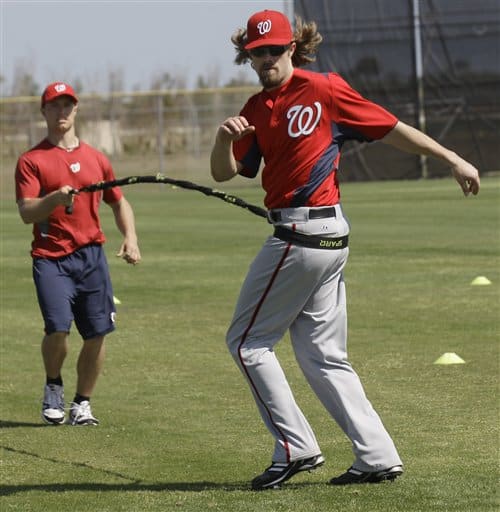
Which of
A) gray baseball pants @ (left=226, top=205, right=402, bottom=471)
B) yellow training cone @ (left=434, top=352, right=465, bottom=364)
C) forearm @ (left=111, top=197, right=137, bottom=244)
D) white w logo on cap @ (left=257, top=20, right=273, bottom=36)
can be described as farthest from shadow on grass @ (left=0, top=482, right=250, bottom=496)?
yellow training cone @ (left=434, top=352, right=465, bottom=364)

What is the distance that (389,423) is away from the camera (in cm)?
836

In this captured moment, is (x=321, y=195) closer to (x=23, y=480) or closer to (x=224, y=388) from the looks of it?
(x=23, y=480)

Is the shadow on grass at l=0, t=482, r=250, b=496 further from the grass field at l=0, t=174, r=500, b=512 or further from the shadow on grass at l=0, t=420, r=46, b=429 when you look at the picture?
the shadow on grass at l=0, t=420, r=46, b=429

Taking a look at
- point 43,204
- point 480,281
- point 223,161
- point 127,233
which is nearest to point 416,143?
point 223,161

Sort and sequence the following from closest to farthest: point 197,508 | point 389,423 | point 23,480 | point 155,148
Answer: point 197,508 < point 23,480 < point 389,423 < point 155,148

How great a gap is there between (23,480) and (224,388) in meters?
2.95

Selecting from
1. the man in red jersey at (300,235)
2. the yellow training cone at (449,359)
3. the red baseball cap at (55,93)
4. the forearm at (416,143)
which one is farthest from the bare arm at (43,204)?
the yellow training cone at (449,359)

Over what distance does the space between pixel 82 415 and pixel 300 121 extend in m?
3.21

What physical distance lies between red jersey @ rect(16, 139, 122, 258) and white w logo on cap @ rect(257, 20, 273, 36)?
2.63m

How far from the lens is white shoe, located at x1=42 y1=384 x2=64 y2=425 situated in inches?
348

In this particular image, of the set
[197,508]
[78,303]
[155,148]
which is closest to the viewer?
[197,508]

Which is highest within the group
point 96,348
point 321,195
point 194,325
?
point 321,195

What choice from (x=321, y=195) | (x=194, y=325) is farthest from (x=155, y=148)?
(x=321, y=195)

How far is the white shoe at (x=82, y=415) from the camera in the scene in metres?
8.77
